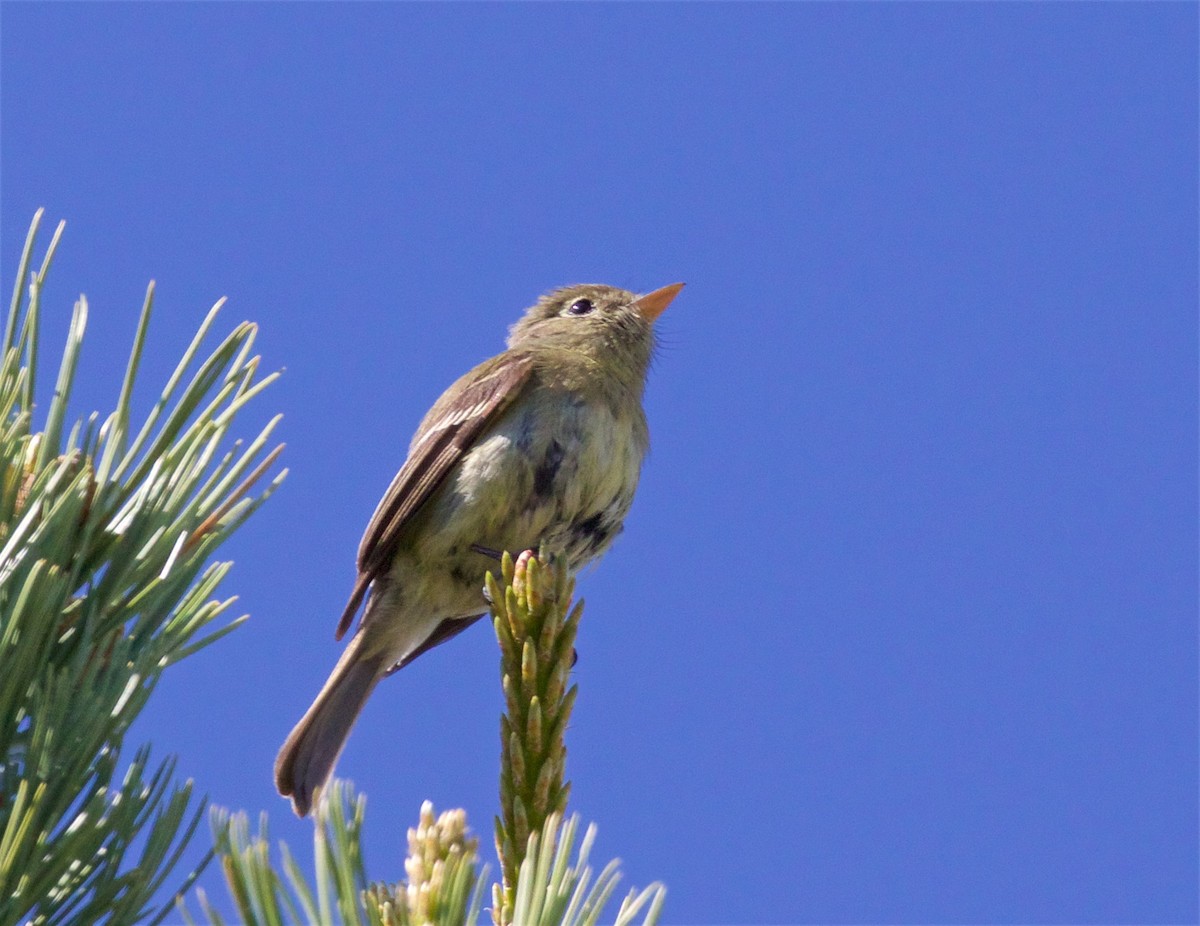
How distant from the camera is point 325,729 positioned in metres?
4.48

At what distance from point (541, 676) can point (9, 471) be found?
78cm

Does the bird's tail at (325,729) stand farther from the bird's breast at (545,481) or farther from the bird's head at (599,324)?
the bird's head at (599,324)

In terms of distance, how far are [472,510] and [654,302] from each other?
6.56 feet

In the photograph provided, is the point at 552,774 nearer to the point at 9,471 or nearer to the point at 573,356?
the point at 9,471

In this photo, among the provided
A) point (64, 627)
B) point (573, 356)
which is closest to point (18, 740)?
point (64, 627)

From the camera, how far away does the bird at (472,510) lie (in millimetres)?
4453

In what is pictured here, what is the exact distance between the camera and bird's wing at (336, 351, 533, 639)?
4.61 metres

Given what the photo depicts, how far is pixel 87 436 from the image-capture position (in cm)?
185

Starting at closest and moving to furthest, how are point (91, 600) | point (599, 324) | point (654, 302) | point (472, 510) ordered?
point (91, 600) < point (472, 510) < point (599, 324) < point (654, 302)

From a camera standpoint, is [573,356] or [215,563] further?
[573,356]

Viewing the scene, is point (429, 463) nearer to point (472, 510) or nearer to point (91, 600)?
point (472, 510)

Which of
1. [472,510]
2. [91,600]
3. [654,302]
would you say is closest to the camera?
[91,600]

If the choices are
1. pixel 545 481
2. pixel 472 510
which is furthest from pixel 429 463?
pixel 545 481

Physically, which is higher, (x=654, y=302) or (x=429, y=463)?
(x=654, y=302)
